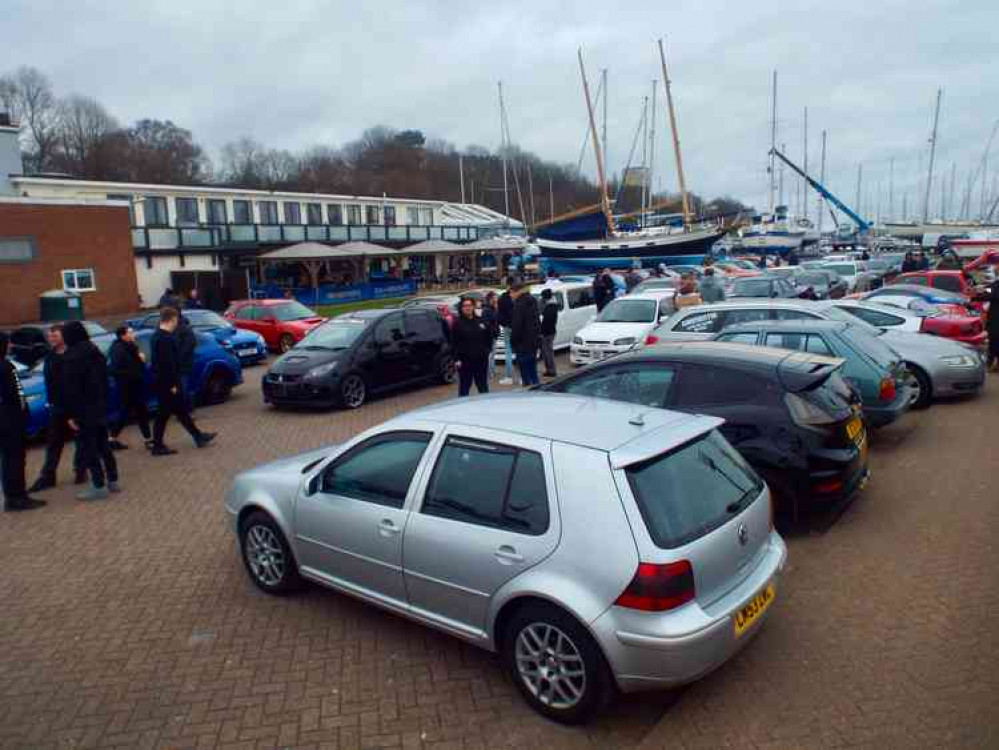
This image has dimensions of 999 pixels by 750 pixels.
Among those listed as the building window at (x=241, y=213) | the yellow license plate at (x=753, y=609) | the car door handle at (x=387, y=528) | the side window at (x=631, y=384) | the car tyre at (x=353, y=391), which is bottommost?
the car tyre at (x=353, y=391)

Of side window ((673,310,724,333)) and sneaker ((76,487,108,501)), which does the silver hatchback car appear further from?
side window ((673,310,724,333))

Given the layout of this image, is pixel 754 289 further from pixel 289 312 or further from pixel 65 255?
pixel 65 255

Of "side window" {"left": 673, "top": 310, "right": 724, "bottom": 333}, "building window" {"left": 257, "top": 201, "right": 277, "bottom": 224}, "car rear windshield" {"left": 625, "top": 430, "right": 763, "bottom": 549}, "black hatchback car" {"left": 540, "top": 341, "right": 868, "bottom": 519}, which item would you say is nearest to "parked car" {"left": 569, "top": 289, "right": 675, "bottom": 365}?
"side window" {"left": 673, "top": 310, "right": 724, "bottom": 333}

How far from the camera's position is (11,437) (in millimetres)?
7305

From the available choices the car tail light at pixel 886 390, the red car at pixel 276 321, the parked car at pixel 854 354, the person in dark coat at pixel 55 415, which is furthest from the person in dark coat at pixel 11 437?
the red car at pixel 276 321

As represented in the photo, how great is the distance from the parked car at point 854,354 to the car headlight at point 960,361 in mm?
2671

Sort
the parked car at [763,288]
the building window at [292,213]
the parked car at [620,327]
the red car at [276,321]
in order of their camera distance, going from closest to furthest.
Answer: the parked car at [620,327]
the parked car at [763,288]
the red car at [276,321]
the building window at [292,213]

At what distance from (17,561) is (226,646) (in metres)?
2.85

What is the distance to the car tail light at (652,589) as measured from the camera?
3.36 meters

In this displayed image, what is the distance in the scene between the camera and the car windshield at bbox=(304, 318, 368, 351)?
12570 mm

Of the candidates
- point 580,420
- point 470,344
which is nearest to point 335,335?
point 470,344

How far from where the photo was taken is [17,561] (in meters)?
6.18

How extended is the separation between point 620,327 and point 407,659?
11.2m

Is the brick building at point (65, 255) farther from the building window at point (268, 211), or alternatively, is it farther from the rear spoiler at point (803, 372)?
the rear spoiler at point (803, 372)
